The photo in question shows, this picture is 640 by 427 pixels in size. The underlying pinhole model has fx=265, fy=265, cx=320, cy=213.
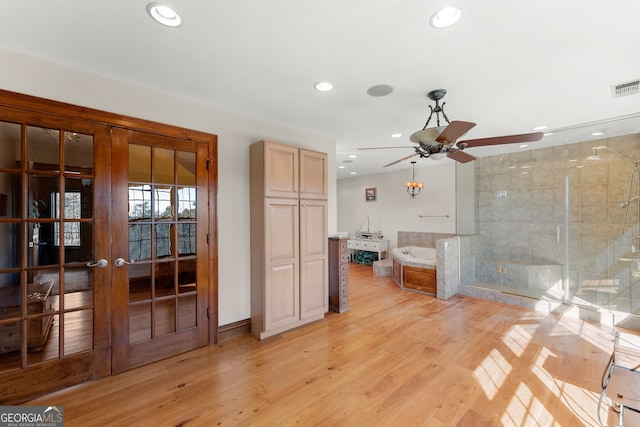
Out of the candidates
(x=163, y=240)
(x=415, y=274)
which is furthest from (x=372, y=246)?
(x=163, y=240)

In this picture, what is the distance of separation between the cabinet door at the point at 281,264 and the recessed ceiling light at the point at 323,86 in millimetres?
1264

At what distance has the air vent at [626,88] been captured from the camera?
7.67 feet

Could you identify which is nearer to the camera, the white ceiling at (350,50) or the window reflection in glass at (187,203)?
the white ceiling at (350,50)

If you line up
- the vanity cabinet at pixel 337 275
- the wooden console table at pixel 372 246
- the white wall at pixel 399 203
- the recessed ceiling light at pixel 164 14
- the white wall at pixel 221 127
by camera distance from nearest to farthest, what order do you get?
the recessed ceiling light at pixel 164 14
the white wall at pixel 221 127
the vanity cabinet at pixel 337 275
the white wall at pixel 399 203
the wooden console table at pixel 372 246

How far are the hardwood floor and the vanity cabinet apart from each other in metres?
0.47

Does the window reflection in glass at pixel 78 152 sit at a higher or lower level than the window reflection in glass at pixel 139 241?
higher

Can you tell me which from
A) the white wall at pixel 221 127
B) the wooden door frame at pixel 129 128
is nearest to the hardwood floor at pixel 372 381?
the wooden door frame at pixel 129 128

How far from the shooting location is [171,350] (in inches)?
103

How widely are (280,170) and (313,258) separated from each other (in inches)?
46.9

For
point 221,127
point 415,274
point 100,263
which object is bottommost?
point 415,274

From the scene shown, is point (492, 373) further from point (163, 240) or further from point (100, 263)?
point (100, 263)

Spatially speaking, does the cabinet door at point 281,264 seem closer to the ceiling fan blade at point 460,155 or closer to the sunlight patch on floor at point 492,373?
the ceiling fan blade at point 460,155

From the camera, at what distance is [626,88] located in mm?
2400

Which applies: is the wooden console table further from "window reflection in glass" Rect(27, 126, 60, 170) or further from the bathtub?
"window reflection in glass" Rect(27, 126, 60, 170)
